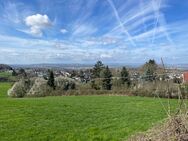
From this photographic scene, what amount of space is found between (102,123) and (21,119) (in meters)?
3.06

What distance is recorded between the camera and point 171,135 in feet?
15.1

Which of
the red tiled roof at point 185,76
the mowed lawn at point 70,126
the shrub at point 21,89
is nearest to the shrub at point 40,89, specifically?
the shrub at point 21,89

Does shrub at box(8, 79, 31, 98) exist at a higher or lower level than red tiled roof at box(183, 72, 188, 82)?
lower

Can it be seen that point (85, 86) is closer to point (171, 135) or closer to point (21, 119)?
point (21, 119)

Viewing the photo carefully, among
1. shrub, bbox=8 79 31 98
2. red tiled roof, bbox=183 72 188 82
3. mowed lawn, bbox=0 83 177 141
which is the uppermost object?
red tiled roof, bbox=183 72 188 82

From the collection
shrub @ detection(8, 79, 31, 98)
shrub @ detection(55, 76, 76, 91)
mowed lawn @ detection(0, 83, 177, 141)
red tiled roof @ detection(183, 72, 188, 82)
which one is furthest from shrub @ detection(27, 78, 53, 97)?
red tiled roof @ detection(183, 72, 188, 82)

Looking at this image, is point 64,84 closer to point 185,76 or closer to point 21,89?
point 21,89

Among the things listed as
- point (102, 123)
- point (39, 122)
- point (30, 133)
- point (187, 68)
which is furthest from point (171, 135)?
point (39, 122)

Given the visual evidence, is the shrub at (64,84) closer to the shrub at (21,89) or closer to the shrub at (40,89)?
the shrub at (40,89)

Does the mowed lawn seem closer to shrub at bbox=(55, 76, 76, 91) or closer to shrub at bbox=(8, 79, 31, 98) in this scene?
shrub at bbox=(55, 76, 76, 91)

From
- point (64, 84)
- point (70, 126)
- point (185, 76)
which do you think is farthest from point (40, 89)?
point (185, 76)

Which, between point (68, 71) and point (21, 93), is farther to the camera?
point (68, 71)

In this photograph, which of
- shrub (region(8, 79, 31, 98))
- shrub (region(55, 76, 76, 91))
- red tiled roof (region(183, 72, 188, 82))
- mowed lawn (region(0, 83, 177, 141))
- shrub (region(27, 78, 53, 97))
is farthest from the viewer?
shrub (region(8, 79, 31, 98))

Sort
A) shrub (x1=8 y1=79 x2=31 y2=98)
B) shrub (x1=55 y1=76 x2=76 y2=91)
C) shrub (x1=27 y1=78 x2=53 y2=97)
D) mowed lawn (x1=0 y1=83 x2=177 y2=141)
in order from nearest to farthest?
mowed lawn (x1=0 y1=83 x2=177 y2=141), shrub (x1=27 y1=78 x2=53 y2=97), shrub (x1=55 y1=76 x2=76 y2=91), shrub (x1=8 y1=79 x2=31 y2=98)
